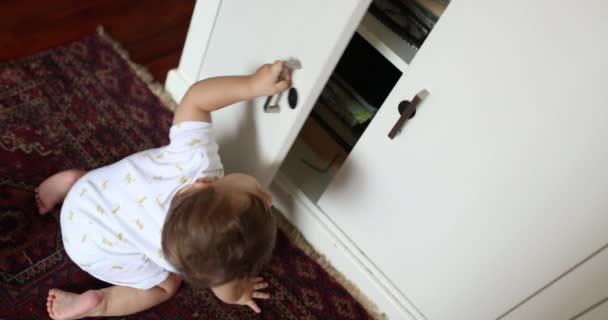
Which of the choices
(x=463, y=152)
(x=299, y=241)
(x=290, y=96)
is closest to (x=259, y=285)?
(x=299, y=241)

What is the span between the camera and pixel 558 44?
639mm

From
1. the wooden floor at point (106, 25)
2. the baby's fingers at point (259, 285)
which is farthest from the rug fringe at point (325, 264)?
the wooden floor at point (106, 25)

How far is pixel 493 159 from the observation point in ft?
2.53

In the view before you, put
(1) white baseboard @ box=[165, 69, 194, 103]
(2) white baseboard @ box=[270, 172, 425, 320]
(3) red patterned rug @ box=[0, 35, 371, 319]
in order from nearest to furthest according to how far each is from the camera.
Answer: (3) red patterned rug @ box=[0, 35, 371, 319] → (2) white baseboard @ box=[270, 172, 425, 320] → (1) white baseboard @ box=[165, 69, 194, 103]

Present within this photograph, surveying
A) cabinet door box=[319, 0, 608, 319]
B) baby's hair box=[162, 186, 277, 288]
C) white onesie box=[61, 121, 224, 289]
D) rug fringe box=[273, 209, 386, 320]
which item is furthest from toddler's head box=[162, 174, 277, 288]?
rug fringe box=[273, 209, 386, 320]

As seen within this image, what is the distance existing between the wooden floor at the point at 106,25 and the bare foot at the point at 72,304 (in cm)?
69

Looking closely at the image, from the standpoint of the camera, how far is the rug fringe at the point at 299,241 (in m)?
1.16

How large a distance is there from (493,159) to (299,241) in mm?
594

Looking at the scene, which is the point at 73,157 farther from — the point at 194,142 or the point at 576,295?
the point at 576,295

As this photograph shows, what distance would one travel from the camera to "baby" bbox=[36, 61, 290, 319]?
0.74 m

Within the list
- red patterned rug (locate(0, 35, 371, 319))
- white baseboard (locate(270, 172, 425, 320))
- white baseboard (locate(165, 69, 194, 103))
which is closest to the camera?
red patterned rug (locate(0, 35, 371, 319))

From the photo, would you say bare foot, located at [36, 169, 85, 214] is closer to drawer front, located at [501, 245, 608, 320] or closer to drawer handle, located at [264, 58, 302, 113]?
drawer handle, located at [264, 58, 302, 113]

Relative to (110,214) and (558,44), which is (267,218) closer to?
(110,214)

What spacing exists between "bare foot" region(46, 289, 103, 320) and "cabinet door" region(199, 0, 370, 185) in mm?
431
